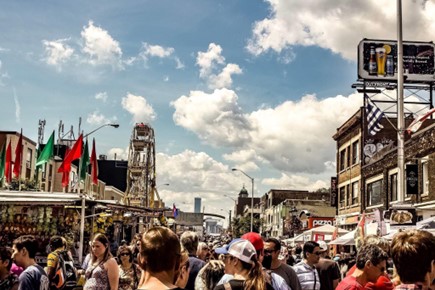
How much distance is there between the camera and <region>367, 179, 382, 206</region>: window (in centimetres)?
3614

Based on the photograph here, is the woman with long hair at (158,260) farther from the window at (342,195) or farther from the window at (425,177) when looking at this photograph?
the window at (342,195)

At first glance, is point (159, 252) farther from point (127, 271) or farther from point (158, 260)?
point (127, 271)

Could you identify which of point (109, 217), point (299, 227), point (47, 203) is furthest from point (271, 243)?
point (299, 227)

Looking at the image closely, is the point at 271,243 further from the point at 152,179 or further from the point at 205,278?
the point at 152,179

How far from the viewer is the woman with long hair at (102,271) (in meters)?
7.61

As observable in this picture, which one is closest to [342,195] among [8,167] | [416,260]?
[8,167]

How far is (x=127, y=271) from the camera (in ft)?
29.9

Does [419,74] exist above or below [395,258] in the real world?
above

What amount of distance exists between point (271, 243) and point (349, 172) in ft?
123

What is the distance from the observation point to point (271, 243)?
7.27m

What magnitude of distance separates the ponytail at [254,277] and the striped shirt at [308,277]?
4003 mm

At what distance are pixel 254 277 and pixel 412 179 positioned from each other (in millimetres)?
25055

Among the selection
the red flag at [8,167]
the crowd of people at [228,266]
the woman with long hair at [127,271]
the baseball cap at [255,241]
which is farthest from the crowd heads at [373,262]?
the red flag at [8,167]

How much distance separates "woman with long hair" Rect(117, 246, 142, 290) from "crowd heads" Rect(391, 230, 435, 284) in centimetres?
574
